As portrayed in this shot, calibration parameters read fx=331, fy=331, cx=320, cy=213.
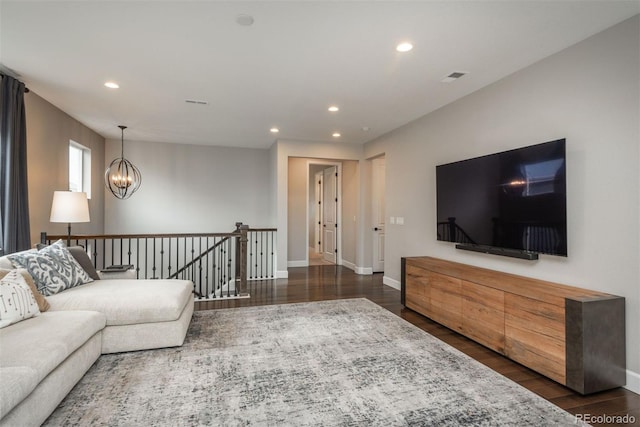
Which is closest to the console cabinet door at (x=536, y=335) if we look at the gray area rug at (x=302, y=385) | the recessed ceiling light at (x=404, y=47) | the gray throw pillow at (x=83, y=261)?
the gray area rug at (x=302, y=385)

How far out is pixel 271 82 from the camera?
3646 mm

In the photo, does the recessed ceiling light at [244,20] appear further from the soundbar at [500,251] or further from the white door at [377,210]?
the white door at [377,210]

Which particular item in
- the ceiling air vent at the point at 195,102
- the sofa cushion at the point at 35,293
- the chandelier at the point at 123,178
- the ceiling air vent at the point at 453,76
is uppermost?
the ceiling air vent at the point at 195,102

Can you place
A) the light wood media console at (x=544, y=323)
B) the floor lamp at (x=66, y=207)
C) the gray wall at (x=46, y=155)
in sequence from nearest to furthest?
the light wood media console at (x=544, y=323)
the floor lamp at (x=66, y=207)
the gray wall at (x=46, y=155)

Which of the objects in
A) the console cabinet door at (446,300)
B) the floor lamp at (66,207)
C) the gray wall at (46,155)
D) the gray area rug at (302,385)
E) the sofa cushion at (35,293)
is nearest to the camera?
the gray area rug at (302,385)

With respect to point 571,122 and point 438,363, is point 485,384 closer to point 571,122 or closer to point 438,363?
point 438,363

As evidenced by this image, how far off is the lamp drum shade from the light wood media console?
4.42 metres

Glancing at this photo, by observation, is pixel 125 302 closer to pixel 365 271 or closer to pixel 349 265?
pixel 365 271

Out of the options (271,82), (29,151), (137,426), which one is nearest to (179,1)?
(271,82)

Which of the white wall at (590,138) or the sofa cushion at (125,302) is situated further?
the sofa cushion at (125,302)

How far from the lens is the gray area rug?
2.03 meters

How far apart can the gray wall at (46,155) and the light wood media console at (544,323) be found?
202 inches

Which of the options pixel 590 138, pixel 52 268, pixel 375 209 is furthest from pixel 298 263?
pixel 590 138

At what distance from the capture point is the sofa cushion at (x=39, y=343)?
1733mm
